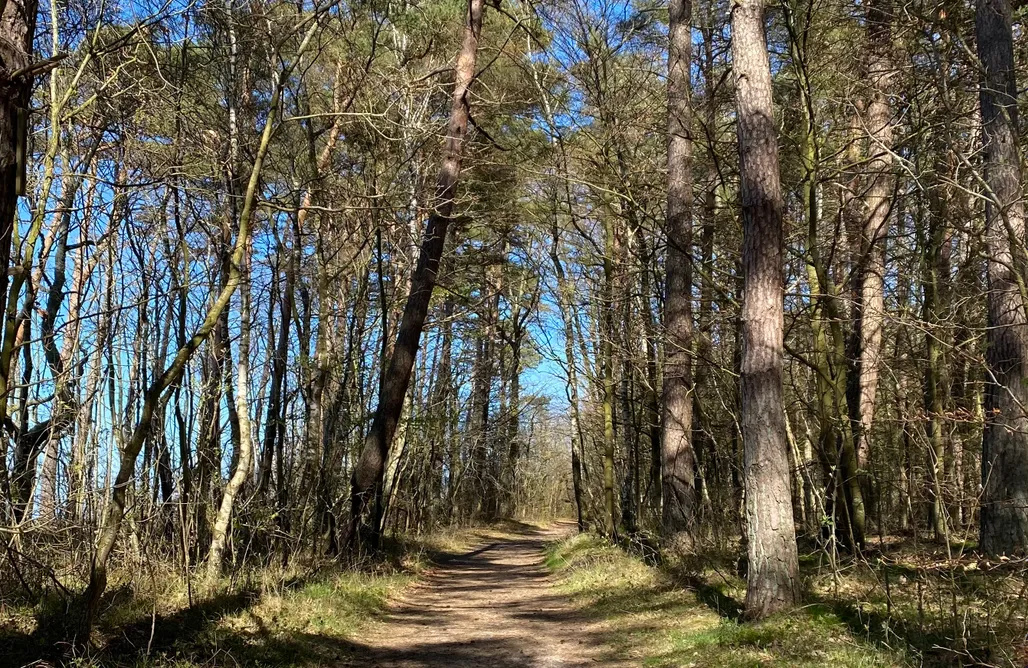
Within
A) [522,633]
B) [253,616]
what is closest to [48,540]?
[253,616]

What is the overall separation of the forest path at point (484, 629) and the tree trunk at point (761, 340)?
1433mm

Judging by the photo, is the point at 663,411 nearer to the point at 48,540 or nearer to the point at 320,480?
the point at 320,480

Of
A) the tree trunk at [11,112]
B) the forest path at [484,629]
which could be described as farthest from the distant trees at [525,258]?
the forest path at [484,629]

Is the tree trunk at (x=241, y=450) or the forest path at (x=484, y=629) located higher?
the tree trunk at (x=241, y=450)

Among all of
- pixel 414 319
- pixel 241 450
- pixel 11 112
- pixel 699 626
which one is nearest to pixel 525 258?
pixel 414 319

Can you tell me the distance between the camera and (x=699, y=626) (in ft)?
19.7

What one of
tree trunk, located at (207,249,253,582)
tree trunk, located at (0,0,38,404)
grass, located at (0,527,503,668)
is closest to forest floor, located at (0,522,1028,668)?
grass, located at (0,527,503,668)

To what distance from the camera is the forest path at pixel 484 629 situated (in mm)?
5805

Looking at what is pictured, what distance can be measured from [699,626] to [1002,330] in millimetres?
3891

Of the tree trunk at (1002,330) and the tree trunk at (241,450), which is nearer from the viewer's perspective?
the tree trunk at (1002,330)

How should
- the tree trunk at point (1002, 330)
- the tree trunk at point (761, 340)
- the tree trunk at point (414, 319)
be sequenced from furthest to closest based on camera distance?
the tree trunk at point (414, 319) → the tree trunk at point (1002, 330) → the tree trunk at point (761, 340)

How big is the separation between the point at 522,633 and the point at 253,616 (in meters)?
2.53

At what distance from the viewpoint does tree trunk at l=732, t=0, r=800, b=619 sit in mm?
5520

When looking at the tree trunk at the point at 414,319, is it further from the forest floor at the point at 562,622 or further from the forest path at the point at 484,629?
the forest path at the point at 484,629
